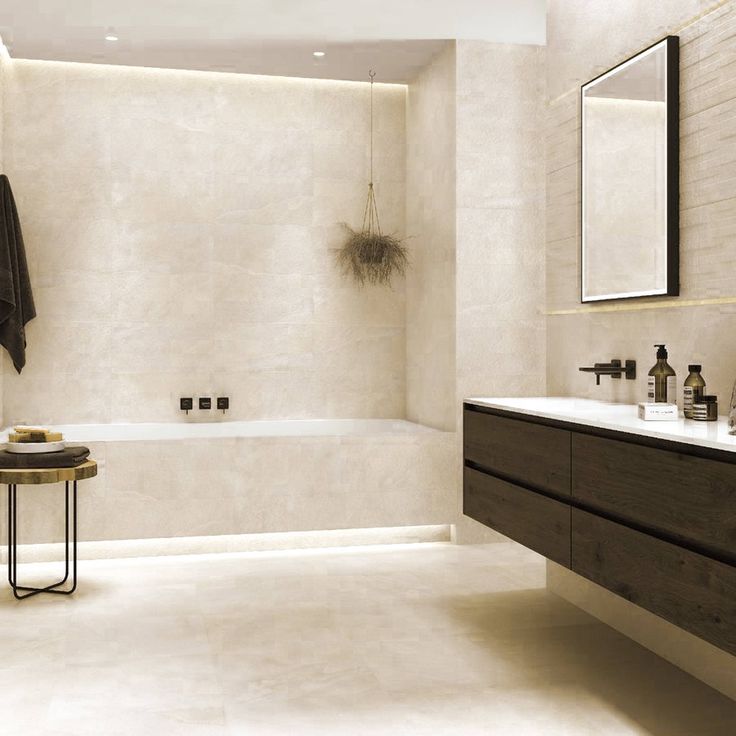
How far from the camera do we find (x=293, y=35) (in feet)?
14.3

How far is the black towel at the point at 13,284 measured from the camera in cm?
441

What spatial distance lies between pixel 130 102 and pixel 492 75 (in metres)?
1.97

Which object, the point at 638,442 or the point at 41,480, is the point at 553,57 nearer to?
the point at 638,442

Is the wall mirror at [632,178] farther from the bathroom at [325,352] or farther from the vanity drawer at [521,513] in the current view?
the vanity drawer at [521,513]

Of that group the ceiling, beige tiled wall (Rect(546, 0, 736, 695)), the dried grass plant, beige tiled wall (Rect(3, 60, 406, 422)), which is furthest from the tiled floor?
the ceiling

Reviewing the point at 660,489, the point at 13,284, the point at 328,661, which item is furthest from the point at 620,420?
the point at 13,284

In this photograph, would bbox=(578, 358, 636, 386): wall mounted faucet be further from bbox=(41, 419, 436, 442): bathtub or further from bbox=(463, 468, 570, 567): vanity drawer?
bbox=(41, 419, 436, 442): bathtub

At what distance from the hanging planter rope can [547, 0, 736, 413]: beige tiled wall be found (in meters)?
1.47

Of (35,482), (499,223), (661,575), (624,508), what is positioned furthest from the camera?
(499,223)

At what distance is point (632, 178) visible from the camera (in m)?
3.04

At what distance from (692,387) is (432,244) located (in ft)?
8.04

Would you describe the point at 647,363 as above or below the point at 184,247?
below

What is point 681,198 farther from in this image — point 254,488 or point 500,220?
point 254,488

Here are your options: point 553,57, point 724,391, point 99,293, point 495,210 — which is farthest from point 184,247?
point 724,391
